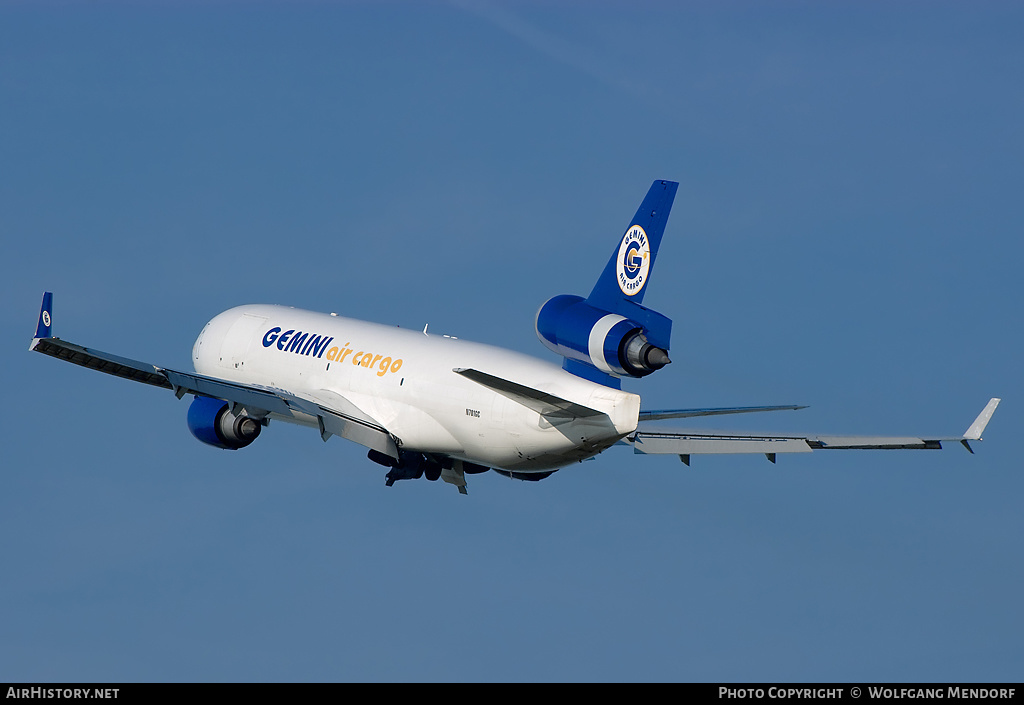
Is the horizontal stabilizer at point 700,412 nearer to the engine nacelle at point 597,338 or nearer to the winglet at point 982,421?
the engine nacelle at point 597,338

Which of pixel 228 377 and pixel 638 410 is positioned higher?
pixel 228 377

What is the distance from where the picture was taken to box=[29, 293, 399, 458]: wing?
137 feet

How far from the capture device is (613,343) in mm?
37125

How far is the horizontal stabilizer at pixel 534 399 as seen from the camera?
3722 centimetres

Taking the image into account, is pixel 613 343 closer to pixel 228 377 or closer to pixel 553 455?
pixel 553 455

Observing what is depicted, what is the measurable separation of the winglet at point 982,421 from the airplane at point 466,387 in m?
0.04

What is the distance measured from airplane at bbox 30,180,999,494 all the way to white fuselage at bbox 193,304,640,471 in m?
0.05

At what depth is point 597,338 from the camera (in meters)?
37.4

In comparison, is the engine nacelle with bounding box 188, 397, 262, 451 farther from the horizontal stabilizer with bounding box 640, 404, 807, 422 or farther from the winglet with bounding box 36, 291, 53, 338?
the horizontal stabilizer with bounding box 640, 404, 807, 422

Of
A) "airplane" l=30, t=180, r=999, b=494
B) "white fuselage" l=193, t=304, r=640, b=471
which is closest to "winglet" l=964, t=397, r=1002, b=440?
"airplane" l=30, t=180, r=999, b=494


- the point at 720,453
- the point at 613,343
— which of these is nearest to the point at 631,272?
the point at 613,343
